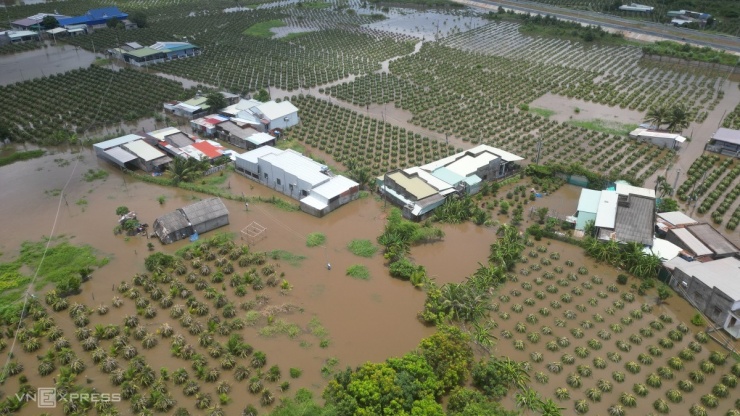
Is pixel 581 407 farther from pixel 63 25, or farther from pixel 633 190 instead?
pixel 63 25

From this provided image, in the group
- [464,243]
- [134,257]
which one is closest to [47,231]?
[134,257]

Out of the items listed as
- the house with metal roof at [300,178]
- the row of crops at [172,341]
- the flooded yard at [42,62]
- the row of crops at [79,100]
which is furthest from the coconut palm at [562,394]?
the flooded yard at [42,62]

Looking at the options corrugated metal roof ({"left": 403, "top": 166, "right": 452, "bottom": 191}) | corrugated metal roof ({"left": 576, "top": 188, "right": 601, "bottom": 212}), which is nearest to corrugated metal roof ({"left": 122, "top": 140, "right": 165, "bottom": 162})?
corrugated metal roof ({"left": 403, "top": 166, "right": 452, "bottom": 191})

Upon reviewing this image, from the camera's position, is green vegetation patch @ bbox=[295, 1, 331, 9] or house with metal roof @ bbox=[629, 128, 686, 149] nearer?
house with metal roof @ bbox=[629, 128, 686, 149]

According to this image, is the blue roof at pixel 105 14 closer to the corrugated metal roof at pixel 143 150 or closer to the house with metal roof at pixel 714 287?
the corrugated metal roof at pixel 143 150

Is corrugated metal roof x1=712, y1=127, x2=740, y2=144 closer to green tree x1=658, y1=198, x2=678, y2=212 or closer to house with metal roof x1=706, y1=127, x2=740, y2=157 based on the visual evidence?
house with metal roof x1=706, y1=127, x2=740, y2=157

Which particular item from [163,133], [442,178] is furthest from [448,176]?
[163,133]
